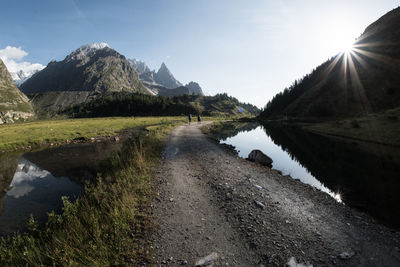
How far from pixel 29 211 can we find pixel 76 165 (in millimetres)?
10029

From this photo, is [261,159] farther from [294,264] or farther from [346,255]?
[294,264]

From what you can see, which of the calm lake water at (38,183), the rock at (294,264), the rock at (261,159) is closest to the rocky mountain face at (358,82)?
the rock at (261,159)

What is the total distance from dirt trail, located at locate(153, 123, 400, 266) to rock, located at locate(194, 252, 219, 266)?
8 centimetres

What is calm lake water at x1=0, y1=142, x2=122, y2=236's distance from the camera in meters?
11.5

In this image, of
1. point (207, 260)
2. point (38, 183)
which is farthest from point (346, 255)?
point (38, 183)

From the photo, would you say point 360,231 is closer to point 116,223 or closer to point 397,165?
point 116,223

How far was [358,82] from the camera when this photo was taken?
97.7 m

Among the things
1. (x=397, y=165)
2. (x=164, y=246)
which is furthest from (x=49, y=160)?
(x=397, y=165)

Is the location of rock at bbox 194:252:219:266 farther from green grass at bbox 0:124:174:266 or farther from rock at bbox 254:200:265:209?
rock at bbox 254:200:265:209

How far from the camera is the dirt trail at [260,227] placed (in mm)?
5414

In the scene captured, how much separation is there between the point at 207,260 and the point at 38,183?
19.9m

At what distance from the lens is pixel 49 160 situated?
2450cm

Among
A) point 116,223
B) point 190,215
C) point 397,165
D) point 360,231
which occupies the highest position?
point 116,223

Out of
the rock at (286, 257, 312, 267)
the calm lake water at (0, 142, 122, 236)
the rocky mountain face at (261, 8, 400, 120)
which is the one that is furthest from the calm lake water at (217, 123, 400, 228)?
the rocky mountain face at (261, 8, 400, 120)
